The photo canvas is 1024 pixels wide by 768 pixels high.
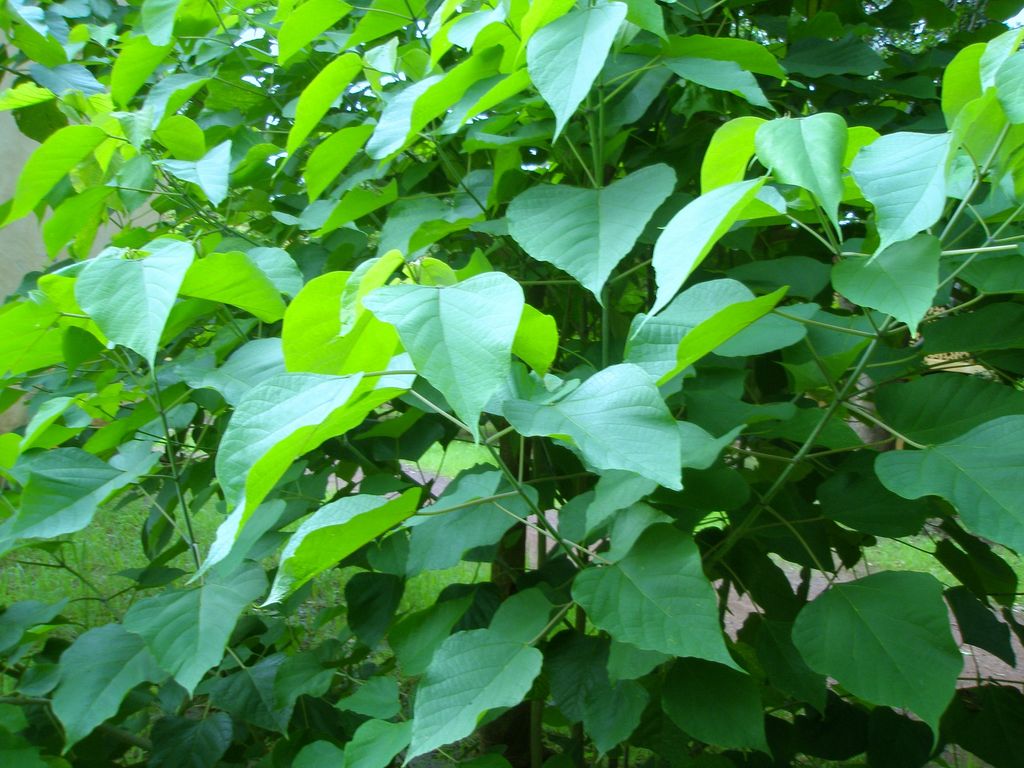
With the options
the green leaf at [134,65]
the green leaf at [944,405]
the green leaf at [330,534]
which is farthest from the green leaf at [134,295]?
the green leaf at [944,405]

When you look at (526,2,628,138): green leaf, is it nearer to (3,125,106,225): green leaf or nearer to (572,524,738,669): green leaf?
(572,524,738,669): green leaf

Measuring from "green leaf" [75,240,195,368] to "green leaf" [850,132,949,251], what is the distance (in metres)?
0.47

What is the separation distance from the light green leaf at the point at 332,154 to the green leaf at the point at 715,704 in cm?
63

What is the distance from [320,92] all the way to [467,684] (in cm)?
59

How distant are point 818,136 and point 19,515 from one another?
2.68 ft

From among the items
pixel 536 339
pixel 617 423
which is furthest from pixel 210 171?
pixel 617 423

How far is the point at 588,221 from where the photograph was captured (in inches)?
28.5

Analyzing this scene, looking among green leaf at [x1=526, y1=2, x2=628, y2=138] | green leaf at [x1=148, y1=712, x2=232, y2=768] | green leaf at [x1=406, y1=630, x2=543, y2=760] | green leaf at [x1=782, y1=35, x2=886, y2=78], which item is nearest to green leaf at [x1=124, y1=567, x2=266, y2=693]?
green leaf at [x1=406, y1=630, x2=543, y2=760]

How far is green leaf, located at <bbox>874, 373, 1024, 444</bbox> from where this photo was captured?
2.42ft

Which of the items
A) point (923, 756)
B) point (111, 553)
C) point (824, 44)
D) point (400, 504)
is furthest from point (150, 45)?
point (111, 553)

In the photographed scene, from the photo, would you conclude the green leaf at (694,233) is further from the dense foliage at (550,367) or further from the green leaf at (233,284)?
the green leaf at (233,284)

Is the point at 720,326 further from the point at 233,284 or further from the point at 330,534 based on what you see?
the point at 233,284

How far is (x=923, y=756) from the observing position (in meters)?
1.01

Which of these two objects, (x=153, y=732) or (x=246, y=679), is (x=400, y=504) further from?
(x=153, y=732)
